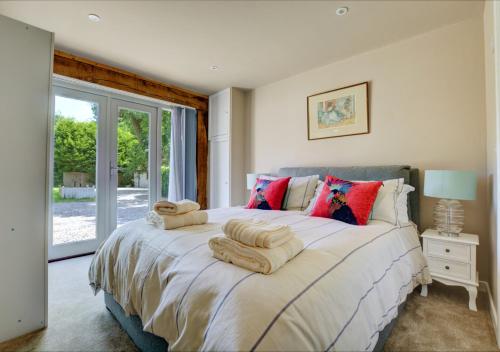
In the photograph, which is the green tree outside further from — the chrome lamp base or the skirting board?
the skirting board

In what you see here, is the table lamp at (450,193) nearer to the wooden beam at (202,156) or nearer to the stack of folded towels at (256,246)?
the stack of folded towels at (256,246)

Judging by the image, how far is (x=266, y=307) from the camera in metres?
0.76

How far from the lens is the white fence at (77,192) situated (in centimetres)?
313

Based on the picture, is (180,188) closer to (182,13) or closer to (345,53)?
(182,13)

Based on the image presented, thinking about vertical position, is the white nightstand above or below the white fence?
below

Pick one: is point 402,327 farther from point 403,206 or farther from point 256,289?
point 256,289

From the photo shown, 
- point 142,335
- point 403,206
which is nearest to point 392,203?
point 403,206

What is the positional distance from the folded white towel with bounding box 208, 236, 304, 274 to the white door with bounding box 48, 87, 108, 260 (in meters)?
2.99

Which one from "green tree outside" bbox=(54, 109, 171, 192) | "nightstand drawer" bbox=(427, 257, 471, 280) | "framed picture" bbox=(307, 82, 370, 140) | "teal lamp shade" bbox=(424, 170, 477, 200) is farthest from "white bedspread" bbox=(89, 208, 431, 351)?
"green tree outside" bbox=(54, 109, 171, 192)

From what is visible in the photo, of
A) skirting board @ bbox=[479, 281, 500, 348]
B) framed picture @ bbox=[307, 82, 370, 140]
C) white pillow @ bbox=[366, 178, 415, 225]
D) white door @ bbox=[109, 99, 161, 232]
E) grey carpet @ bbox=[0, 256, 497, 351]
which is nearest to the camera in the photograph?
grey carpet @ bbox=[0, 256, 497, 351]

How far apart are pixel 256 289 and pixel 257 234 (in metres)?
0.23

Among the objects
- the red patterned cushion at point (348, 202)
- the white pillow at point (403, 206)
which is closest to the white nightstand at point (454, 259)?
the white pillow at point (403, 206)

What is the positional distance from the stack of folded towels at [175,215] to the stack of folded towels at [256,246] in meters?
0.56

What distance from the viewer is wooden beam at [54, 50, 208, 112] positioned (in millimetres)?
2781
